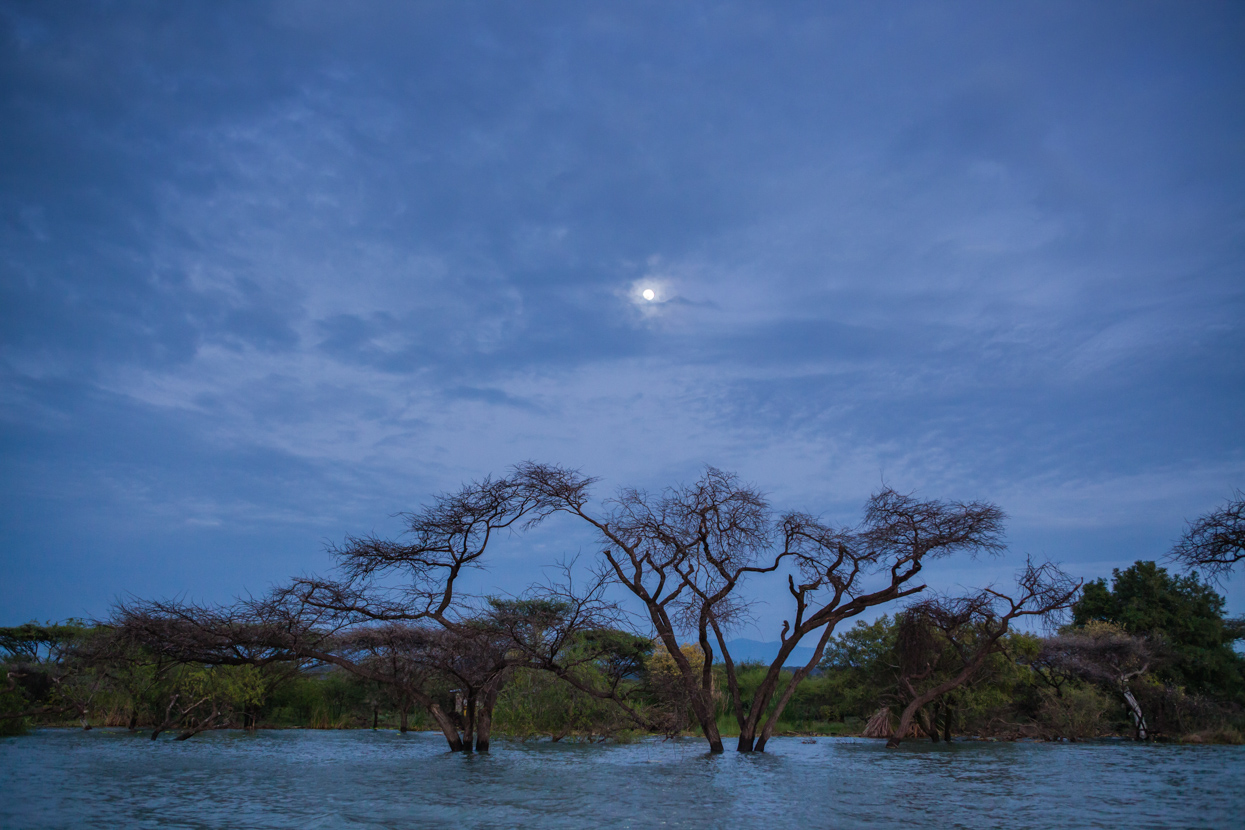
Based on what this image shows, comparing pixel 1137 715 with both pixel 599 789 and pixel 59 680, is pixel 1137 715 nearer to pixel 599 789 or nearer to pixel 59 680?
pixel 599 789

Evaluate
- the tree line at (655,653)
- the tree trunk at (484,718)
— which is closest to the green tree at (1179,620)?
the tree line at (655,653)

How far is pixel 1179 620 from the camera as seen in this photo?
33.0 metres

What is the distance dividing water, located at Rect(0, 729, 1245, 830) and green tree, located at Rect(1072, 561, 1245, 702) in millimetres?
16009

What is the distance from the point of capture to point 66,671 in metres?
24.1

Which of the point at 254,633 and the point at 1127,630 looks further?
the point at 1127,630

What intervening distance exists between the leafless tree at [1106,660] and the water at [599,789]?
285 inches

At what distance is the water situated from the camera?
760cm

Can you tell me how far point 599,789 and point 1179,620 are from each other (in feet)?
112

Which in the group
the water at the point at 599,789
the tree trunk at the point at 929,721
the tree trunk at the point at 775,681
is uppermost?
the tree trunk at the point at 775,681

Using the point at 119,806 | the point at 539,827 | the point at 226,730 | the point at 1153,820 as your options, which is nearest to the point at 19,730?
the point at 226,730

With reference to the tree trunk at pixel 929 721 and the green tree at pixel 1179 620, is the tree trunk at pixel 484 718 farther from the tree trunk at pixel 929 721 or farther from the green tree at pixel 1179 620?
the green tree at pixel 1179 620

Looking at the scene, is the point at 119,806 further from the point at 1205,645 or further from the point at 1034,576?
the point at 1205,645

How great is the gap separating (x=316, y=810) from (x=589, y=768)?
705cm

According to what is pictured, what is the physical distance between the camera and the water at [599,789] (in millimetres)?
7603
